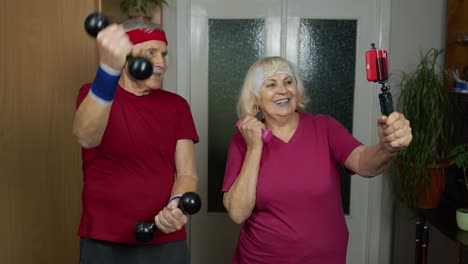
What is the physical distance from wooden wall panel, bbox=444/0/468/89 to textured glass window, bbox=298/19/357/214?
52 cm

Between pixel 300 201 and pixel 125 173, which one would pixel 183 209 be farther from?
pixel 300 201

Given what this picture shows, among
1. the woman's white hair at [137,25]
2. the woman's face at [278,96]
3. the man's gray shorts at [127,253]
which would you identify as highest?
the woman's white hair at [137,25]

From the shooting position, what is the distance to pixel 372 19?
10.2 ft

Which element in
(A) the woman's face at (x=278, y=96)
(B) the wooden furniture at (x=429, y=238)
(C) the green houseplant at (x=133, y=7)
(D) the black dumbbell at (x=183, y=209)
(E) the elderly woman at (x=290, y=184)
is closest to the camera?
(D) the black dumbbell at (x=183, y=209)

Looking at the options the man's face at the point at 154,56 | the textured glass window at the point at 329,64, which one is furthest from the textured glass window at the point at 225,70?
the man's face at the point at 154,56

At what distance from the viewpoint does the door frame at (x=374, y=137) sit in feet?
10.2

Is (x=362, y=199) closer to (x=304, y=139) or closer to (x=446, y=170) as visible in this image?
(x=446, y=170)

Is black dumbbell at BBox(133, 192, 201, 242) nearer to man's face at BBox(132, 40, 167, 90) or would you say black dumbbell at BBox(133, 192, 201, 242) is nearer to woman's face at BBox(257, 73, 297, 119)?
man's face at BBox(132, 40, 167, 90)

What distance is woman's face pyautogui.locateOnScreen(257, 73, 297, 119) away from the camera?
6.04 feet

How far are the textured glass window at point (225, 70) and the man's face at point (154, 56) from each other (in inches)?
59.8

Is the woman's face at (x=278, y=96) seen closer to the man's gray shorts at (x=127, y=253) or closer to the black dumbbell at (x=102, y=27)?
the man's gray shorts at (x=127, y=253)

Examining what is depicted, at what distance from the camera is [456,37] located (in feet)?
9.26

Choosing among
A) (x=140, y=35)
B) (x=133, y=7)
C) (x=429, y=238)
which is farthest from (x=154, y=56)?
(x=429, y=238)

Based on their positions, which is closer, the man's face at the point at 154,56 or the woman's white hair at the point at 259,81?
the man's face at the point at 154,56
